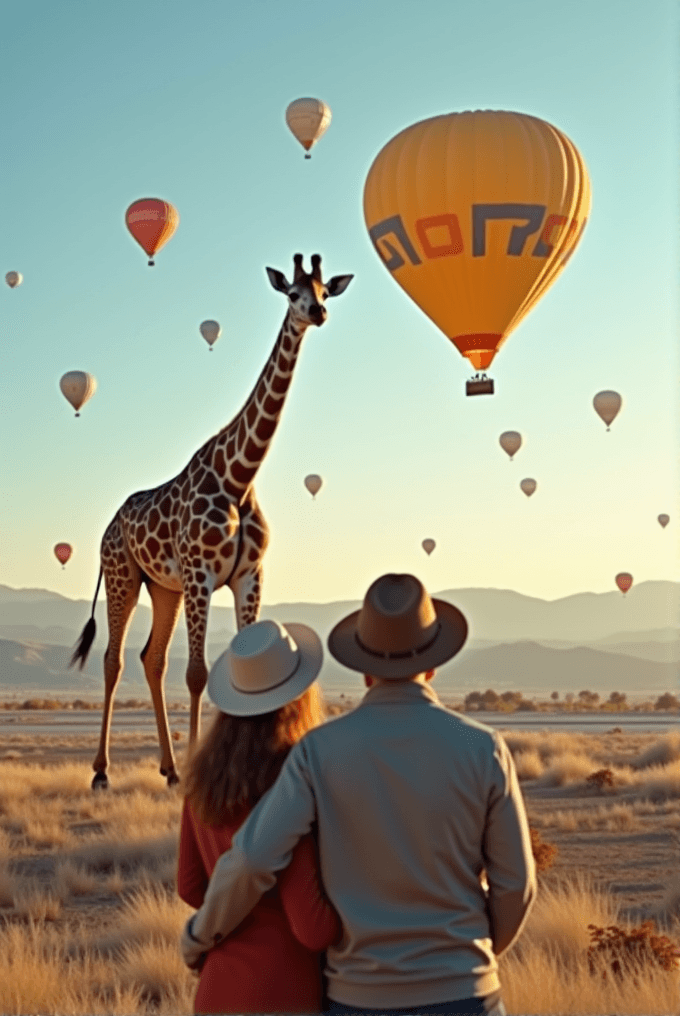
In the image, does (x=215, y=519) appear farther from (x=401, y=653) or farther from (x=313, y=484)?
(x=313, y=484)

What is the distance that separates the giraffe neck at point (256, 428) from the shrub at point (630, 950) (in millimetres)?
8385

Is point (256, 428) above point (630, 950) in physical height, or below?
above

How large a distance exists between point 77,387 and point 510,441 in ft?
52.5

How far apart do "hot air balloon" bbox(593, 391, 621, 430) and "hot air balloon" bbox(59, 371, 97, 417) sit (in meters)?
14.3

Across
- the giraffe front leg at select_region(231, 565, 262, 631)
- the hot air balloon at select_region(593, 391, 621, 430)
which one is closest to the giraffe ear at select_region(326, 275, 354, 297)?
the giraffe front leg at select_region(231, 565, 262, 631)

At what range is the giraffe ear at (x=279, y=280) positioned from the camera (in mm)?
15841

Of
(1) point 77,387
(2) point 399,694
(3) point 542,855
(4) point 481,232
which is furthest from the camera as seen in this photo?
(1) point 77,387

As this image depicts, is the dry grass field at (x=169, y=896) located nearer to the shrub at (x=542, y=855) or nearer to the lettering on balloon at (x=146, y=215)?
the shrub at (x=542, y=855)

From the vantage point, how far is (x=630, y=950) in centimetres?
912

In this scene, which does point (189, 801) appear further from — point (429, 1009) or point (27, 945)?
point (27, 945)

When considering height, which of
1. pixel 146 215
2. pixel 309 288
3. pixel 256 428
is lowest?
pixel 256 428

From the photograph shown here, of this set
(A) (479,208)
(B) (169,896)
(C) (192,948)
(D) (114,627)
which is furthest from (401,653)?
(A) (479,208)

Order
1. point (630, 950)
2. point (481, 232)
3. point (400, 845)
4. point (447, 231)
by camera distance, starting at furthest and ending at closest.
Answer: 1. point (447, 231)
2. point (481, 232)
3. point (630, 950)
4. point (400, 845)

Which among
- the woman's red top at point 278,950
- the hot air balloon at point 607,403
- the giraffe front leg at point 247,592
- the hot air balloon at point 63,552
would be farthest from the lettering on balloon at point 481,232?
the hot air balloon at point 63,552
